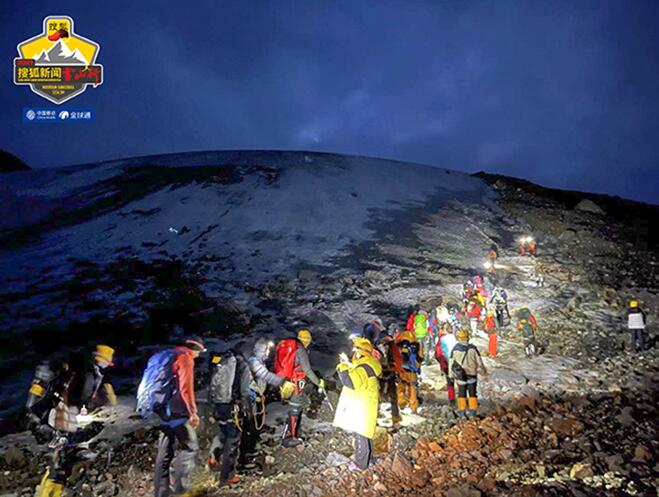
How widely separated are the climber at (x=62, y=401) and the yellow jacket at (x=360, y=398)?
308 centimetres

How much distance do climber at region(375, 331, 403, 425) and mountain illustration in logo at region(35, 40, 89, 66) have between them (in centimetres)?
2403

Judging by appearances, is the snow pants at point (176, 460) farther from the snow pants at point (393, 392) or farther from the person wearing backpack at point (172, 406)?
the snow pants at point (393, 392)

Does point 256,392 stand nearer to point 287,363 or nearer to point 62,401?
point 287,363

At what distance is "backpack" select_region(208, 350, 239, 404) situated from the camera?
17.3 ft

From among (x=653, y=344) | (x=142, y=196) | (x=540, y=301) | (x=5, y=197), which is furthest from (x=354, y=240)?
(x=5, y=197)

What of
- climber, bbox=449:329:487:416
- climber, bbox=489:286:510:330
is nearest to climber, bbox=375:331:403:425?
climber, bbox=449:329:487:416

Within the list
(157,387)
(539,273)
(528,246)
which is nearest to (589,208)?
(528,246)

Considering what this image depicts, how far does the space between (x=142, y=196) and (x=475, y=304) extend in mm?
26485

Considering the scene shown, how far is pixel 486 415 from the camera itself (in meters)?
7.12

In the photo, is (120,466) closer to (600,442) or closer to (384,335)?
(384,335)

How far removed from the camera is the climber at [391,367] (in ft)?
22.8

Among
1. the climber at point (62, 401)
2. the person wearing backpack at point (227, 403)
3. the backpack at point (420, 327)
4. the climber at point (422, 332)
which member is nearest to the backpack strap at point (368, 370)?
the person wearing backpack at point (227, 403)

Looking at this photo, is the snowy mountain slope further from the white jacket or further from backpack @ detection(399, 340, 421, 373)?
the white jacket

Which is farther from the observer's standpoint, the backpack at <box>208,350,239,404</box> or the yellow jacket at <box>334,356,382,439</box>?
the backpack at <box>208,350,239,404</box>
